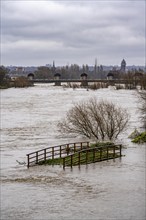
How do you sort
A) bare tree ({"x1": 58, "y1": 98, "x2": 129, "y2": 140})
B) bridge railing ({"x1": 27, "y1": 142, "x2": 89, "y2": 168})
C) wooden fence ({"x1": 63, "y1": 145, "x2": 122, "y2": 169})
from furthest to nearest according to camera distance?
bare tree ({"x1": 58, "y1": 98, "x2": 129, "y2": 140}) < bridge railing ({"x1": 27, "y1": 142, "x2": 89, "y2": 168}) < wooden fence ({"x1": 63, "y1": 145, "x2": 122, "y2": 169})

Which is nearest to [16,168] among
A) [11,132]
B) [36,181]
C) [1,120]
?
[36,181]

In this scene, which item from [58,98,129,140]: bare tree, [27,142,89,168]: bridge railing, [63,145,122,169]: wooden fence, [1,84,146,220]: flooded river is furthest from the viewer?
[58,98,129,140]: bare tree

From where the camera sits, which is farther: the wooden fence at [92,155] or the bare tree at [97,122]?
the bare tree at [97,122]

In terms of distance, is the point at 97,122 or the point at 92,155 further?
the point at 97,122

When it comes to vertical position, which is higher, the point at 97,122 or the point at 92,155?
the point at 97,122

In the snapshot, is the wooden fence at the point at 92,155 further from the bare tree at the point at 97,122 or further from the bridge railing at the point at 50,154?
the bare tree at the point at 97,122

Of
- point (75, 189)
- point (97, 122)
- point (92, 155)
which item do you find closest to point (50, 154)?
point (92, 155)

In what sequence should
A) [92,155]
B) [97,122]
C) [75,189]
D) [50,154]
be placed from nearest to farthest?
[75,189] → [92,155] → [50,154] → [97,122]

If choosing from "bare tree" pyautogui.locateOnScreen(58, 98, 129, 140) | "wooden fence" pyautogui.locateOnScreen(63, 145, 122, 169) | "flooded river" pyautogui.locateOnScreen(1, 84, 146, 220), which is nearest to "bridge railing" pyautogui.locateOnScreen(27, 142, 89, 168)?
"flooded river" pyautogui.locateOnScreen(1, 84, 146, 220)

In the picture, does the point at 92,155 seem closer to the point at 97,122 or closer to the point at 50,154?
the point at 50,154

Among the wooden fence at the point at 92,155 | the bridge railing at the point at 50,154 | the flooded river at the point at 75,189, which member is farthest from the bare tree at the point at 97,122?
the wooden fence at the point at 92,155

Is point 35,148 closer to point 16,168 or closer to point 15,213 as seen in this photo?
point 16,168

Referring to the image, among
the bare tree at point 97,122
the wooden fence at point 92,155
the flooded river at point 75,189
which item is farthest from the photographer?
the bare tree at point 97,122

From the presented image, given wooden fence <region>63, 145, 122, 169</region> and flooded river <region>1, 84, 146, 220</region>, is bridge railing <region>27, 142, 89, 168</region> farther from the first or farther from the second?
wooden fence <region>63, 145, 122, 169</region>
